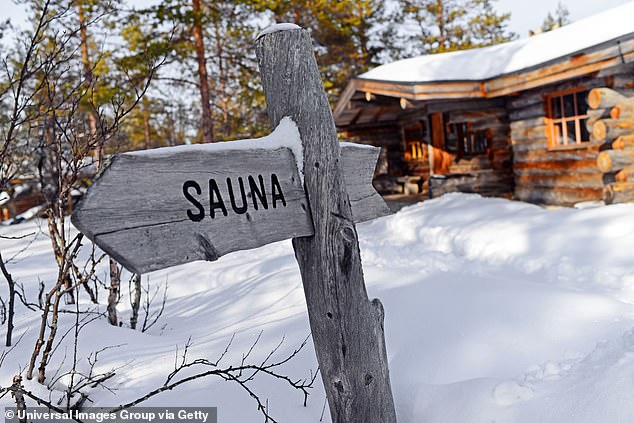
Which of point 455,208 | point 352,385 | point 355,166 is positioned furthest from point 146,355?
point 455,208

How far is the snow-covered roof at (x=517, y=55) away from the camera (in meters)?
8.23

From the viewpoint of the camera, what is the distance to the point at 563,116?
9.26m

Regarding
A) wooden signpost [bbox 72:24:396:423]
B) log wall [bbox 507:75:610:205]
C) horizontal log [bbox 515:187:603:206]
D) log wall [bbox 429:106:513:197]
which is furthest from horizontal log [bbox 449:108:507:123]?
wooden signpost [bbox 72:24:396:423]

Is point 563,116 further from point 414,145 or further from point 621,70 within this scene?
point 414,145

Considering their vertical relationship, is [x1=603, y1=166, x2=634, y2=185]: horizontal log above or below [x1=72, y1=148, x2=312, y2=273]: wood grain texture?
below

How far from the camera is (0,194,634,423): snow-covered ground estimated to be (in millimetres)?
2537

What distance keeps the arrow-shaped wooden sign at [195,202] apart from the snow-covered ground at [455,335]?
56.4 inches

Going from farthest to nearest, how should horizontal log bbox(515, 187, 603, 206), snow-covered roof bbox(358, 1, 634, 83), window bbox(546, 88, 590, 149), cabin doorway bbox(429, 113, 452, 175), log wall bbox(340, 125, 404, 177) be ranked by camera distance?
log wall bbox(340, 125, 404, 177), cabin doorway bbox(429, 113, 452, 175), window bbox(546, 88, 590, 149), horizontal log bbox(515, 187, 603, 206), snow-covered roof bbox(358, 1, 634, 83)

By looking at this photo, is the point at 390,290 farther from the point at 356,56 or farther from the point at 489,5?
the point at 489,5

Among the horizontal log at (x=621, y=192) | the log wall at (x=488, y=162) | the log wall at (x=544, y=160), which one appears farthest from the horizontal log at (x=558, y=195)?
the horizontal log at (x=621, y=192)

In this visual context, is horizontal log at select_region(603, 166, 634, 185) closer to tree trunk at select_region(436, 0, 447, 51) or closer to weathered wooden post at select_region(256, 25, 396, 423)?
weathered wooden post at select_region(256, 25, 396, 423)

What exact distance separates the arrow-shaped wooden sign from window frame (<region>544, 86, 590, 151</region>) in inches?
334

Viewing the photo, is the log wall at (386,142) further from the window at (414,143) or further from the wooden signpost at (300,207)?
the wooden signpost at (300,207)

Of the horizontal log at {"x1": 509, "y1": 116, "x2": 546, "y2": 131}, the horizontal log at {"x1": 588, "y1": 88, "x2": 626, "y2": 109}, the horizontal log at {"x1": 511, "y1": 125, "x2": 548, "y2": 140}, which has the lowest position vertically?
the horizontal log at {"x1": 511, "y1": 125, "x2": 548, "y2": 140}
